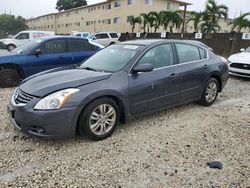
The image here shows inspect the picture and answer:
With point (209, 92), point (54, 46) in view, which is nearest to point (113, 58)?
point (209, 92)

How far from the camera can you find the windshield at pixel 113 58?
13.7 ft

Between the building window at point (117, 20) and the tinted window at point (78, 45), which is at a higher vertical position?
the building window at point (117, 20)

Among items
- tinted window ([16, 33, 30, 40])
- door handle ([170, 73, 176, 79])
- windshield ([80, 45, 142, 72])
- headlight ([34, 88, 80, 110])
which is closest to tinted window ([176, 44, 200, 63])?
door handle ([170, 73, 176, 79])

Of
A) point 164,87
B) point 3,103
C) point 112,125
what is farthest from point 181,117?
point 3,103

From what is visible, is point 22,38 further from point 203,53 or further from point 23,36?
point 203,53

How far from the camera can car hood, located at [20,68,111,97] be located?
3.47 meters

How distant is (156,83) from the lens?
4.29 meters

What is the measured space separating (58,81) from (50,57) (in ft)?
12.7

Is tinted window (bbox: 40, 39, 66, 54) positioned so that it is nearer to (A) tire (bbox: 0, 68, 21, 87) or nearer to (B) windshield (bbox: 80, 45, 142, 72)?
(A) tire (bbox: 0, 68, 21, 87)

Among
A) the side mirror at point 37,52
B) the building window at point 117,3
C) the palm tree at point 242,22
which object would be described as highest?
the building window at point 117,3

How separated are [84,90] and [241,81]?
7.00 metres

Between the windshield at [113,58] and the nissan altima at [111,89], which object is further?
the windshield at [113,58]

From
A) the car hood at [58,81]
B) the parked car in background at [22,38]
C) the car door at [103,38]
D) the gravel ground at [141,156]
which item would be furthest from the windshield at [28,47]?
the car door at [103,38]

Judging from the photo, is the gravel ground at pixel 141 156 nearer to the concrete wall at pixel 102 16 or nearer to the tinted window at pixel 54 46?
the tinted window at pixel 54 46
